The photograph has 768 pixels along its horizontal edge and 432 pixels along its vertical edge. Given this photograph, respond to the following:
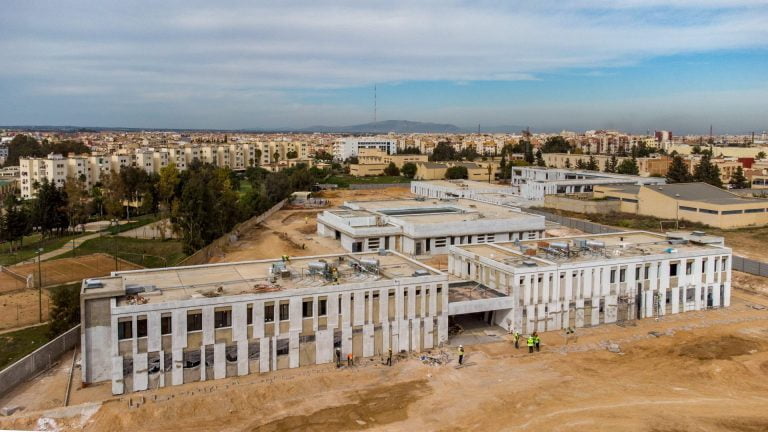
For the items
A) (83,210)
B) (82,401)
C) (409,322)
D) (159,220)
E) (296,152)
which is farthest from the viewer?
(296,152)

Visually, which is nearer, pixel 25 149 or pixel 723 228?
pixel 723 228

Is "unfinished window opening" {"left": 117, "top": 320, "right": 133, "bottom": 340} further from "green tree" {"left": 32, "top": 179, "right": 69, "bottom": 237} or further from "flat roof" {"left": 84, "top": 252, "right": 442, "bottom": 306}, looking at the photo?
"green tree" {"left": 32, "top": 179, "right": 69, "bottom": 237}

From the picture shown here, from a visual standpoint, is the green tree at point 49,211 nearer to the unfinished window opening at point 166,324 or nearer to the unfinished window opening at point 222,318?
the unfinished window opening at point 166,324

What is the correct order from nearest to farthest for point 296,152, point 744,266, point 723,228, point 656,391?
point 656,391
point 744,266
point 723,228
point 296,152

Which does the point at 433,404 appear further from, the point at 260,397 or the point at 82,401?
the point at 82,401

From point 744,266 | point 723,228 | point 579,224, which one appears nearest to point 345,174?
point 579,224
